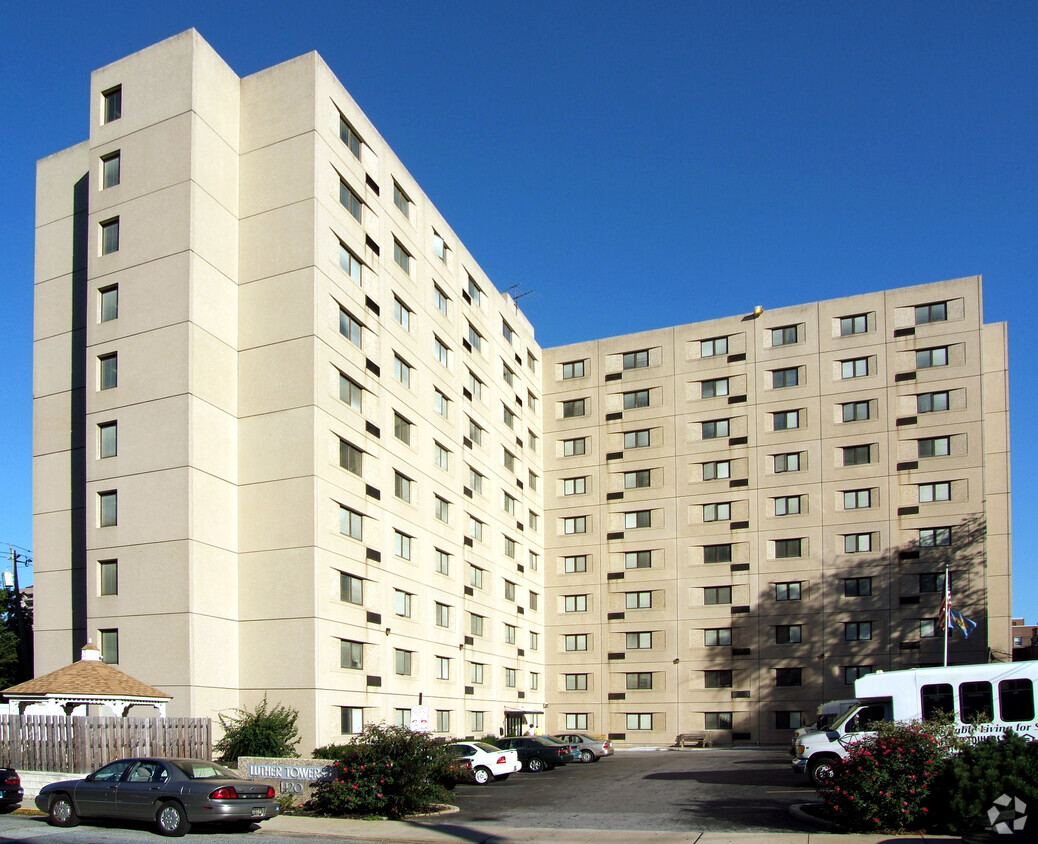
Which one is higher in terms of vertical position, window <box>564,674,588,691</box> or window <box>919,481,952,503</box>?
window <box>919,481,952,503</box>

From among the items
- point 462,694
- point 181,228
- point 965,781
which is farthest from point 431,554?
point 965,781

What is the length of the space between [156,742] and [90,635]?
9815 mm

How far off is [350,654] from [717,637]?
2824cm

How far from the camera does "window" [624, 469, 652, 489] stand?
65062 millimetres

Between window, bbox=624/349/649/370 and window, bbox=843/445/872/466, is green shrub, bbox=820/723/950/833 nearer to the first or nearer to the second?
window, bbox=843/445/872/466

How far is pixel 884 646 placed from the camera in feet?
188

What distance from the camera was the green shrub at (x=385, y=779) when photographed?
76.5 feet

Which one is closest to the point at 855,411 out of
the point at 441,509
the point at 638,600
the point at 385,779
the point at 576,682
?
the point at 638,600

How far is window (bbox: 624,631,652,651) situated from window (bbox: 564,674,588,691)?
11.9 ft

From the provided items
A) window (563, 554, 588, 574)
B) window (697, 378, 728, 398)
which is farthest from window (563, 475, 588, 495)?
window (697, 378, 728, 398)

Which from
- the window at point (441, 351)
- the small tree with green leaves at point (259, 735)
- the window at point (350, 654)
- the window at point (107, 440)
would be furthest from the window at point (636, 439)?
the window at point (107, 440)

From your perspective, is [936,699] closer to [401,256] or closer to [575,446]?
[401,256]

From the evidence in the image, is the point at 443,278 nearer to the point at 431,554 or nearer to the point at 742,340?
the point at 431,554

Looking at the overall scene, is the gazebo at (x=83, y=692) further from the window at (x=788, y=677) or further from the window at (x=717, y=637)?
the window at (x=788, y=677)
